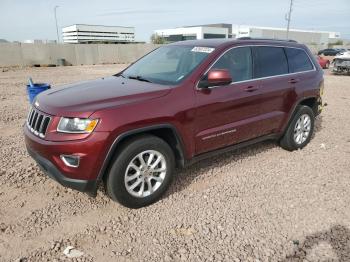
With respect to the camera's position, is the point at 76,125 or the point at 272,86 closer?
the point at 76,125

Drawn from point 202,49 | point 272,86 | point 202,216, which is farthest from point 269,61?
point 202,216

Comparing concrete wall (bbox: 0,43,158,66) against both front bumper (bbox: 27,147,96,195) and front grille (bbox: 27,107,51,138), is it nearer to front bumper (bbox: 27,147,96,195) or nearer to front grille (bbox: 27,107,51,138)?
front grille (bbox: 27,107,51,138)

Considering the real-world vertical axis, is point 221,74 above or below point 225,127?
above

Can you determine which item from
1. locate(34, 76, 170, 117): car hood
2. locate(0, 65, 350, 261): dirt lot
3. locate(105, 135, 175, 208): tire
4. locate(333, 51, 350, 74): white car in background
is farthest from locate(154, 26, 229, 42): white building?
locate(105, 135, 175, 208): tire

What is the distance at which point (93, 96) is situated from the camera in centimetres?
338

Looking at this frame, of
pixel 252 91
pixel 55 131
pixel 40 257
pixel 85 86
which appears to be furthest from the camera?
pixel 252 91

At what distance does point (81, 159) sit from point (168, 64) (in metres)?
1.88

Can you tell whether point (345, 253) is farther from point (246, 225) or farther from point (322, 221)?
point (246, 225)

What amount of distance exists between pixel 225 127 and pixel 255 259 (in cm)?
172

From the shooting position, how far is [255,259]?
2832 mm

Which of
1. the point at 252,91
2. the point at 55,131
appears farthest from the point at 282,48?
the point at 55,131

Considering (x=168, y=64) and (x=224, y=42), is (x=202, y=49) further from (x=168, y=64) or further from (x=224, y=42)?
(x=168, y=64)

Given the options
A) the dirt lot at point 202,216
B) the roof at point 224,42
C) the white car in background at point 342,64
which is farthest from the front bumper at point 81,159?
the white car in background at point 342,64

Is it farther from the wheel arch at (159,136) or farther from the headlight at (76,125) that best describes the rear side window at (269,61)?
the headlight at (76,125)
